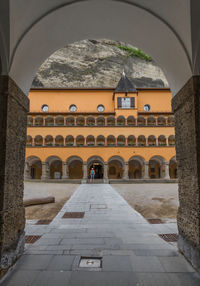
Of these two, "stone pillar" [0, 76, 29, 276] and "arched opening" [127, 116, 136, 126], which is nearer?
"stone pillar" [0, 76, 29, 276]

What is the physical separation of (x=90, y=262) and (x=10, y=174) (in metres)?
1.94

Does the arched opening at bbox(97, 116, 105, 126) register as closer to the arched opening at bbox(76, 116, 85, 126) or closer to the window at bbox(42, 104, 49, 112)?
the arched opening at bbox(76, 116, 85, 126)

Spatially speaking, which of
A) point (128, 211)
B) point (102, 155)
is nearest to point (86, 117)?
point (102, 155)

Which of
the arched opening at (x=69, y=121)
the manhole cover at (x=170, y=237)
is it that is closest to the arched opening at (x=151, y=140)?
the arched opening at (x=69, y=121)

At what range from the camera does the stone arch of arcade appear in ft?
9.34

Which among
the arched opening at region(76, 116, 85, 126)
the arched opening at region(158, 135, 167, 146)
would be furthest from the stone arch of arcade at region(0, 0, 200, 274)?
the arched opening at region(158, 135, 167, 146)

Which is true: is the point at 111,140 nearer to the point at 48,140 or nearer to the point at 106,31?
the point at 48,140

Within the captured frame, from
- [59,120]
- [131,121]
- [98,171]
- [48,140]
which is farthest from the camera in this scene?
[98,171]

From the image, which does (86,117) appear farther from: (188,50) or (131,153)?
(188,50)

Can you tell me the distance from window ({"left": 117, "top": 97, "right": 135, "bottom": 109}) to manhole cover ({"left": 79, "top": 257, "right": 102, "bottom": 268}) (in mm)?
30622

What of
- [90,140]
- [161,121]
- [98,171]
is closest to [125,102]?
[161,121]

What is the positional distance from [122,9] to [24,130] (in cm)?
291

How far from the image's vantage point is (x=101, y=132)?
30797 mm

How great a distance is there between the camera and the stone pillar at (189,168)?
2.84 meters
